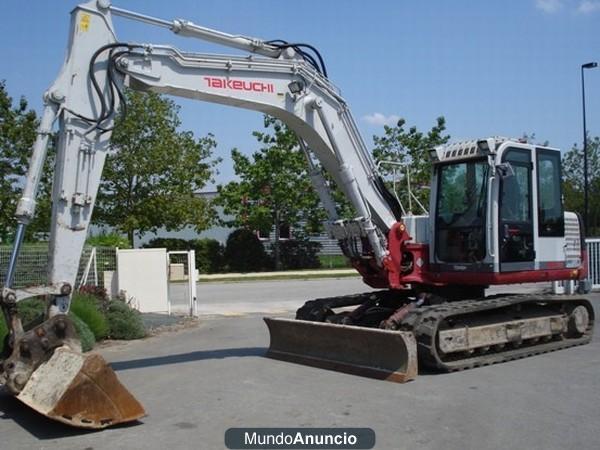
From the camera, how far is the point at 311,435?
680cm

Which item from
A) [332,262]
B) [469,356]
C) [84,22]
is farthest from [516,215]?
[332,262]

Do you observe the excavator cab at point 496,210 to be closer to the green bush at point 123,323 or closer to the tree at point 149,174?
the green bush at point 123,323

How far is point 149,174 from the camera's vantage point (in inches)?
1346

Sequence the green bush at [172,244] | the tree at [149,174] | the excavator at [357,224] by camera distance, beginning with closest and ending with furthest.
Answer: the excavator at [357,224]
the tree at [149,174]
the green bush at [172,244]

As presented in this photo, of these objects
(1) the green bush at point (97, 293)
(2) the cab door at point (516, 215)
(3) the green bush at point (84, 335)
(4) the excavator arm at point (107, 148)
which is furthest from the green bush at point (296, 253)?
(2) the cab door at point (516, 215)

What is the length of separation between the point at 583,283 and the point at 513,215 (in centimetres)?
1107

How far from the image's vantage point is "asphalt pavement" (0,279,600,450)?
22.0 feet

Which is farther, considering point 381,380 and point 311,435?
point 381,380

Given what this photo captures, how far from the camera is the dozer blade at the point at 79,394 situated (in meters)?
6.96

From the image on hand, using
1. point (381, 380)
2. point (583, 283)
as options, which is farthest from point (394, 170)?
point (583, 283)

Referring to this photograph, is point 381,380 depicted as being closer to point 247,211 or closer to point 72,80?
point 72,80

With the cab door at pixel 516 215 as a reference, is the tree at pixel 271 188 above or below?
above

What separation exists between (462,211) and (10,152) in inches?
817

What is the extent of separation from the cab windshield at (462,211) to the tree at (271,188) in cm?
2592
